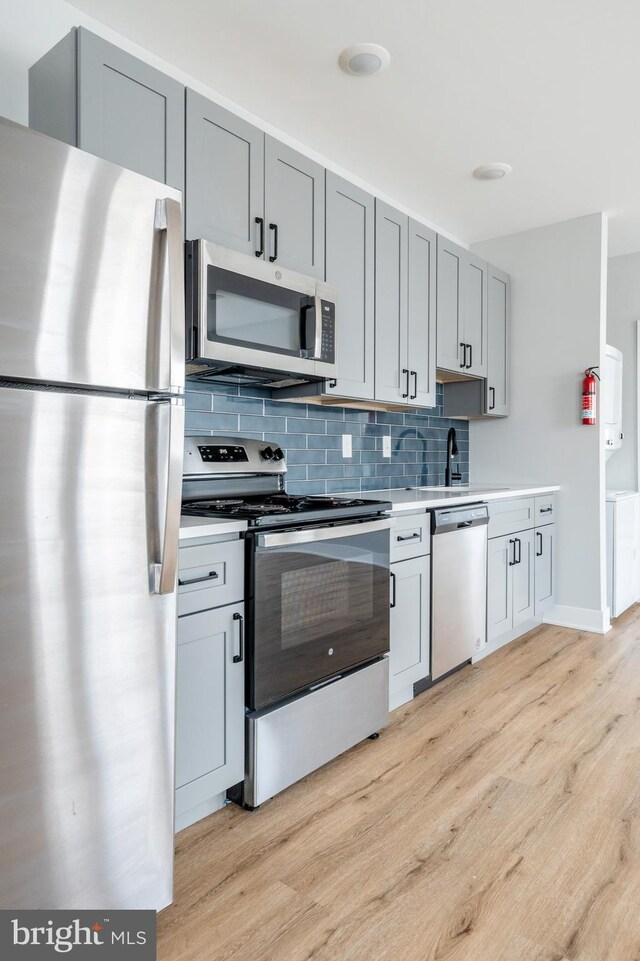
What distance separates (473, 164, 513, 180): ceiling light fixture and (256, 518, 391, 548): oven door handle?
2131mm

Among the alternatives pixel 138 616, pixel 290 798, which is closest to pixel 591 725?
pixel 290 798

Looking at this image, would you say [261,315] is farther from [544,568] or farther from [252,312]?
[544,568]

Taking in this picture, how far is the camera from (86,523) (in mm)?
1242

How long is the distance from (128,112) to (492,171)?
2170 millimetres

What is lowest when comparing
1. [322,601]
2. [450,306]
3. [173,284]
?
[322,601]

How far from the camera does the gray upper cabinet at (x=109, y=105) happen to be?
1771mm

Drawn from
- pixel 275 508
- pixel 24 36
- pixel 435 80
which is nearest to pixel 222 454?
pixel 275 508

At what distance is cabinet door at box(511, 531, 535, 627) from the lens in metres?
3.56

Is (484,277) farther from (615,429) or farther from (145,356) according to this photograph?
(145,356)

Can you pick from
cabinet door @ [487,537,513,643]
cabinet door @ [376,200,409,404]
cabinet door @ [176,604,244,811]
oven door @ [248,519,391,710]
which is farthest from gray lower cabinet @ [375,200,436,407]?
cabinet door @ [176,604,244,811]

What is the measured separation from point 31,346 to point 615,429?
410 centimetres

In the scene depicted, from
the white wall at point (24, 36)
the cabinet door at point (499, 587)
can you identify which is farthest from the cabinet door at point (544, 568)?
the white wall at point (24, 36)

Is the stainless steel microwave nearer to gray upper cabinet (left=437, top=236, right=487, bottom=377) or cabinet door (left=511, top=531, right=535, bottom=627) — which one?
gray upper cabinet (left=437, top=236, right=487, bottom=377)

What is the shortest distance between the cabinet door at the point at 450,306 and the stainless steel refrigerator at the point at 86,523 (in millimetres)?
2360
